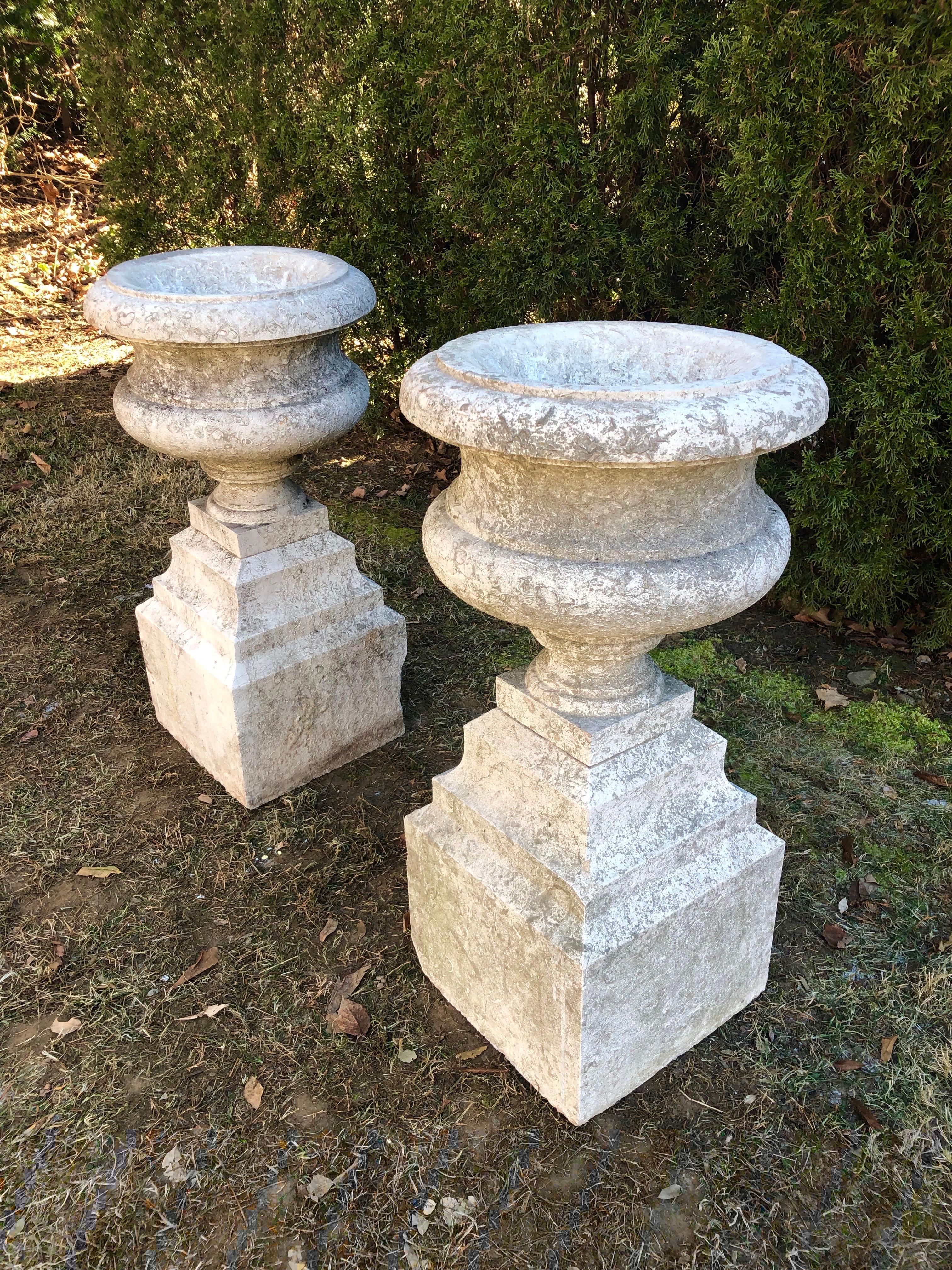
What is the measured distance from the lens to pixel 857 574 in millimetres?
3818

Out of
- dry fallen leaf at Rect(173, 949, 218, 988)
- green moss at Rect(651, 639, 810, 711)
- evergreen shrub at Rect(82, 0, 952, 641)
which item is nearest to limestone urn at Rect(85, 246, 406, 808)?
dry fallen leaf at Rect(173, 949, 218, 988)

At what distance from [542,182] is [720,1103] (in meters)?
3.55

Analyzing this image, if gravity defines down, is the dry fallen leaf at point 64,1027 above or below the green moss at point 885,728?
below

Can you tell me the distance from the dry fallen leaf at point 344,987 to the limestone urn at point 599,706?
20cm

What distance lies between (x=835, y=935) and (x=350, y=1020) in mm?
1393

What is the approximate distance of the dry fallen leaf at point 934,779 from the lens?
332cm

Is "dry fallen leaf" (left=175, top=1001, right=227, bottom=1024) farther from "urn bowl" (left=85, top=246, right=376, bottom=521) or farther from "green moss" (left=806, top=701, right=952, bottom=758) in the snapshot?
"green moss" (left=806, top=701, right=952, bottom=758)

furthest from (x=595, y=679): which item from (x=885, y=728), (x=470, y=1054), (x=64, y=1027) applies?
(x=885, y=728)

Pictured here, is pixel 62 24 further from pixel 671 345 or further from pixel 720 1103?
pixel 720 1103

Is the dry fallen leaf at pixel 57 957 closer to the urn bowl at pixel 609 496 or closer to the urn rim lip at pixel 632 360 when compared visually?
the urn bowl at pixel 609 496

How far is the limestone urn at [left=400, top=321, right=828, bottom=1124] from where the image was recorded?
175 cm

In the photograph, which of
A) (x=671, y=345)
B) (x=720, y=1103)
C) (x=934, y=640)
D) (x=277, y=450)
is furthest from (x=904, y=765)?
(x=277, y=450)

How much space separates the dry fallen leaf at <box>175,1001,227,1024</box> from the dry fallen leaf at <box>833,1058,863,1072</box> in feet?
5.25

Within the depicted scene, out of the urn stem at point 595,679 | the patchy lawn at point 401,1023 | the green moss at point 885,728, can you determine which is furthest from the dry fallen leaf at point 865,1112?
the green moss at point 885,728
